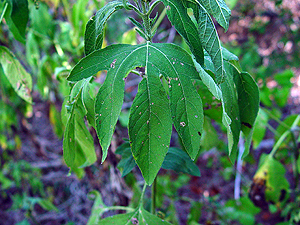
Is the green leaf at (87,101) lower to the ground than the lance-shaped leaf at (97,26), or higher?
lower

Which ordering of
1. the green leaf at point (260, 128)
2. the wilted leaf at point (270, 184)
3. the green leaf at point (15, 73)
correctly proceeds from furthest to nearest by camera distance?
the green leaf at point (260, 128)
the wilted leaf at point (270, 184)
the green leaf at point (15, 73)

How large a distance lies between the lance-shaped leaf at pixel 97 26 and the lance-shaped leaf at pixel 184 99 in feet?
0.51

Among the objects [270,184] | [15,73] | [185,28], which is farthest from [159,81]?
[270,184]

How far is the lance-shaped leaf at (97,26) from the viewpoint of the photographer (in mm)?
623

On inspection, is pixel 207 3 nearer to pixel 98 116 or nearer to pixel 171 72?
pixel 171 72

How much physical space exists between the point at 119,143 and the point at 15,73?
0.58 metres

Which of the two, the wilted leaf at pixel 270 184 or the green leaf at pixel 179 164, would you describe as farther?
the wilted leaf at pixel 270 184

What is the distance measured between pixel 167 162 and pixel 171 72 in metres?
0.38

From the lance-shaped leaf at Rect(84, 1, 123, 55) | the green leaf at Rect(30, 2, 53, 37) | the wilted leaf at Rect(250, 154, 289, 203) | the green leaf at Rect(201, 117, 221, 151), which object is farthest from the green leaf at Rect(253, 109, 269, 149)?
the green leaf at Rect(30, 2, 53, 37)

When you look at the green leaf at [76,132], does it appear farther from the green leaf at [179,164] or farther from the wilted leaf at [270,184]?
the wilted leaf at [270,184]

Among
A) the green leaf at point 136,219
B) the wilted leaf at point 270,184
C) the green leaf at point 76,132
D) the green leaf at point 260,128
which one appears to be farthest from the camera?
the green leaf at point 260,128

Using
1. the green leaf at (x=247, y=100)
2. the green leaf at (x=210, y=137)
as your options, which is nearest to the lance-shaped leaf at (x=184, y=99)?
the green leaf at (x=247, y=100)

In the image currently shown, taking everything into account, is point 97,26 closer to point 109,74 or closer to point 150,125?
point 109,74

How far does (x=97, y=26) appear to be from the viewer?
0.63 m
